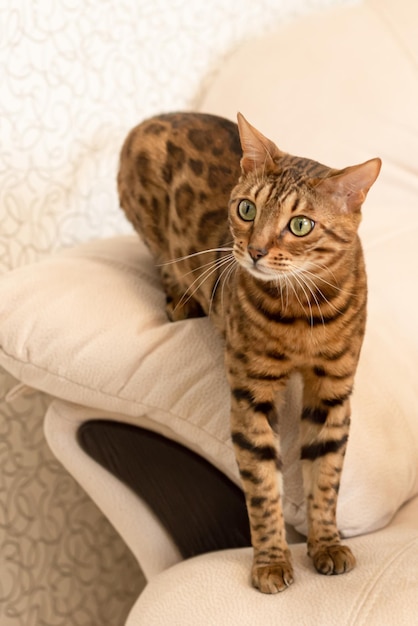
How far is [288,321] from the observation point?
1.00m

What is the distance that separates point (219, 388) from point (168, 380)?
7 centimetres

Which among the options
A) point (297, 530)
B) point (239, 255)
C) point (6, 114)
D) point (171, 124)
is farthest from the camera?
point (6, 114)

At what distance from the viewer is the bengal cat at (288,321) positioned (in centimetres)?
93

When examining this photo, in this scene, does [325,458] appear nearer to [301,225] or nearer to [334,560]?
[334,560]

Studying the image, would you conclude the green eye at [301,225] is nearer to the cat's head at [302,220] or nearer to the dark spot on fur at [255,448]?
the cat's head at [302,220]

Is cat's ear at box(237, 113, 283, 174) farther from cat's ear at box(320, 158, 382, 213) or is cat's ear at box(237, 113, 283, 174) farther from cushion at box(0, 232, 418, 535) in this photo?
cushion at box(0, 232, 418, 535)

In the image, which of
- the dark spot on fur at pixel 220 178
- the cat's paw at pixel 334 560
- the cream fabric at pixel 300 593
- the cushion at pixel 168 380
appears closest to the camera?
the cream fabric at pixel 300 593

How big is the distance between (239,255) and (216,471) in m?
0.37

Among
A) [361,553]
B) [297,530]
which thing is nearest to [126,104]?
[297,530]

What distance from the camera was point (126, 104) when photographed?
1.75 meters

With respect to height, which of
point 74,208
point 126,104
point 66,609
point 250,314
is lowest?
point 66,609

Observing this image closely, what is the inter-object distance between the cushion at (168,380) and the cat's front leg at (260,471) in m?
0.08

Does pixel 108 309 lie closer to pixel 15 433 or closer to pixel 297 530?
pixel 297 530

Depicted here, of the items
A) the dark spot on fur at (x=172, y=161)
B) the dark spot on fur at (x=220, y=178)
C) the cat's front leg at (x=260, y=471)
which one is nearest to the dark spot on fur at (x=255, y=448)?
the cat's front leg at (x=260, y=471)
